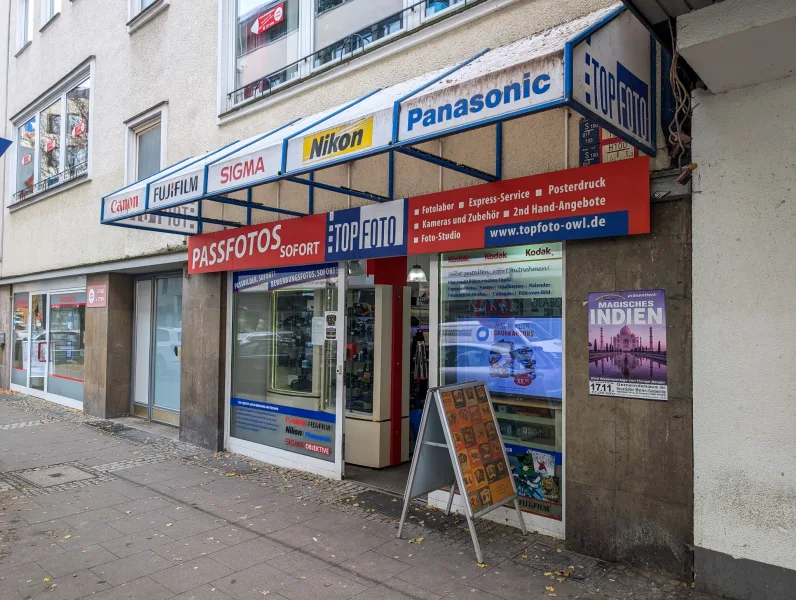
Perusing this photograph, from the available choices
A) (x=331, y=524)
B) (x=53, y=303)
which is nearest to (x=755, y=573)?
(x=331, y=524)

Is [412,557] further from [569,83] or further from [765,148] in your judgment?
[765,148]

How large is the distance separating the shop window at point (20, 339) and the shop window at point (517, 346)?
1223cm

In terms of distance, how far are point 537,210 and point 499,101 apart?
4.35ft

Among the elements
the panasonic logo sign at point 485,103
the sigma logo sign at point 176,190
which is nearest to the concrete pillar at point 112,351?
the sigma logo sign at point 176,190

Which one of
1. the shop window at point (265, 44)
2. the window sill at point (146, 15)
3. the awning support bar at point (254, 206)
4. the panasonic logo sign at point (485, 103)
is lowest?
the awning support bar at point (254, 206)

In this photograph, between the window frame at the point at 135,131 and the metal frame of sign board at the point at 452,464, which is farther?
the window frame at the point at 135,131

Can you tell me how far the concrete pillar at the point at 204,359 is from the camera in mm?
7809

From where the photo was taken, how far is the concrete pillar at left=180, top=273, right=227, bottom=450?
25.6 ft

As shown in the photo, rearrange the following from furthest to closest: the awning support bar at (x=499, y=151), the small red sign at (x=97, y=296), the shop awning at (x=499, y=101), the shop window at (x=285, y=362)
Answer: the small red sign at (x=97, y=296)
the shop window at (x=285, y=362)
the awning support bar at (x=499, y=151)
the shop awning at (x=499, y=101)

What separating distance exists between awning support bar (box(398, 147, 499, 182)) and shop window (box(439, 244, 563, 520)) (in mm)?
706

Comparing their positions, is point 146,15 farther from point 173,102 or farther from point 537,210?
point 537,210

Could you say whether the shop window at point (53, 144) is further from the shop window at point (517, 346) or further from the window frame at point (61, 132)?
the shop window at point (517, 346)

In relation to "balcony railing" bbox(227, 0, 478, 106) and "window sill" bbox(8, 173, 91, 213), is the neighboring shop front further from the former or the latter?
"balcony railing" bbox(227, 0, 478, 106)

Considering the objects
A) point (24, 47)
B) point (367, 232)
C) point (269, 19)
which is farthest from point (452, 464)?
point (24, 47)
